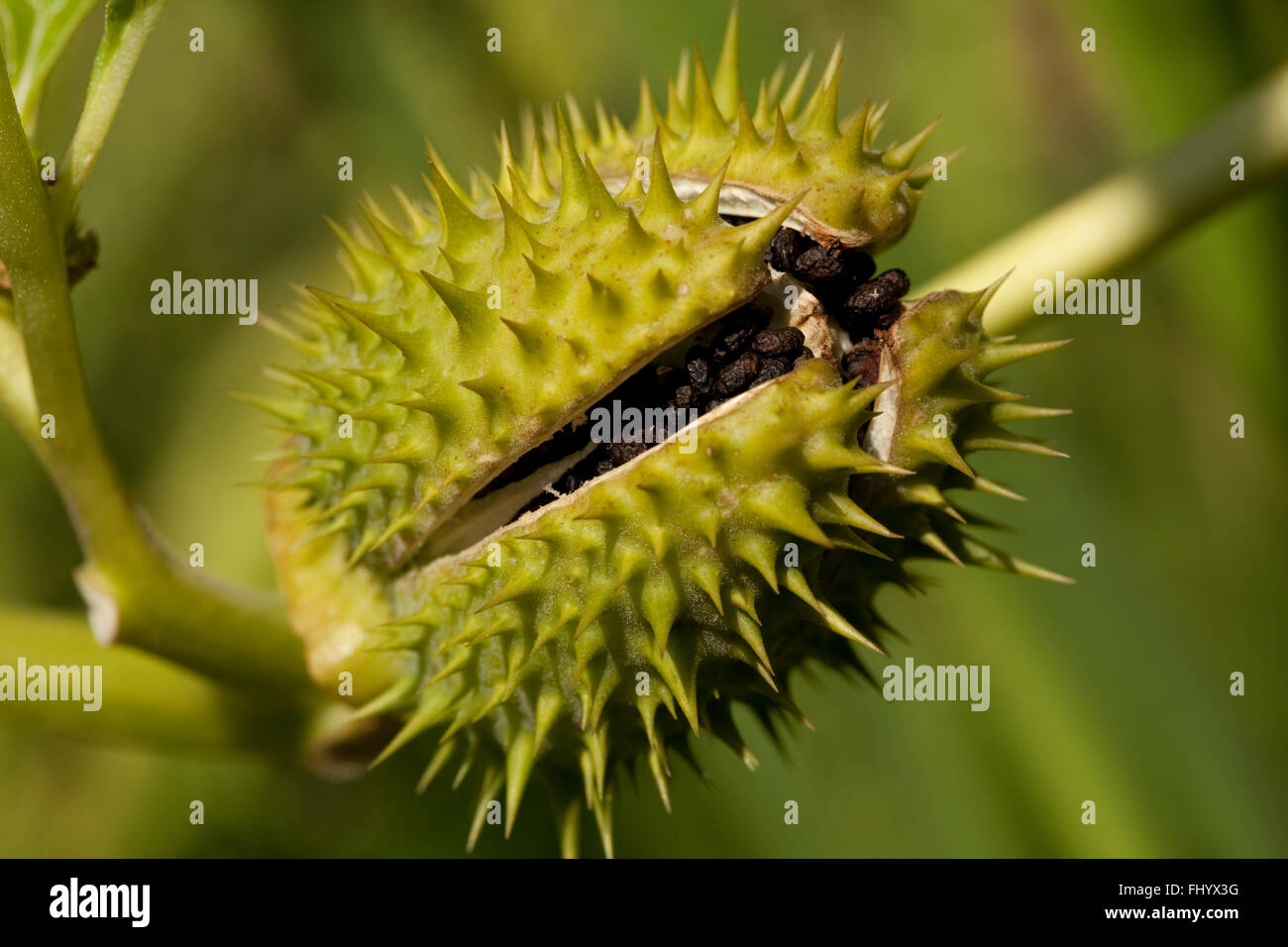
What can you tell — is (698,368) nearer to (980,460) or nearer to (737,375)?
(737,375)

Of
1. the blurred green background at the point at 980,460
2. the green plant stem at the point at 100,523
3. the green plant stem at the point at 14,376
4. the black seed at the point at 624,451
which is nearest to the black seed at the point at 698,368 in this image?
the black seed at the point at 624,451

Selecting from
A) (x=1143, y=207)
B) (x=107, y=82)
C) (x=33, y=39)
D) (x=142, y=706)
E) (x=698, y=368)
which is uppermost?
(x=33, y=39)

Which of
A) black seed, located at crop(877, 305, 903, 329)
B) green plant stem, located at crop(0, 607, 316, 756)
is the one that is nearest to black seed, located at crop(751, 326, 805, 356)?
black seed, located at crop(877, 305, 903, 329)

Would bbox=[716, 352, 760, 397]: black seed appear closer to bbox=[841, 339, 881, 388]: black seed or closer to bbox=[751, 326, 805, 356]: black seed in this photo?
bbox=[751, 326, 805, 356]: black seed

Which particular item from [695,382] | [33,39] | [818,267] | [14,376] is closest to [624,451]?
[695,382]

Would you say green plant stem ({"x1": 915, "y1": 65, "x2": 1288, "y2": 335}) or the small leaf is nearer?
the small leaf

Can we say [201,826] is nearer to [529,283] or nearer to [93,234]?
[93,234]
